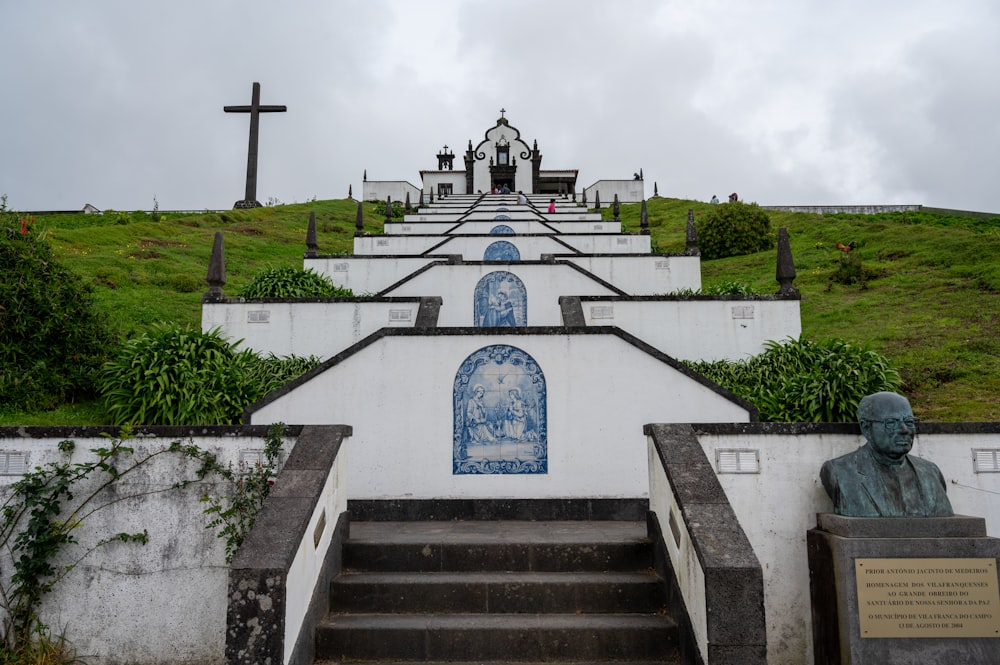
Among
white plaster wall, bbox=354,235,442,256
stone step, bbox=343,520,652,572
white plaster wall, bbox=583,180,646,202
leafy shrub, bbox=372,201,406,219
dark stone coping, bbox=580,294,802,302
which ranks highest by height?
white plaster wall, bbox=583,180,646,202

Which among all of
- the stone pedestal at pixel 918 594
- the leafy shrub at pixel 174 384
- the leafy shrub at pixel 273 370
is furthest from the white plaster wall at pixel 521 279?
the stone pedestal at pixel 918 594

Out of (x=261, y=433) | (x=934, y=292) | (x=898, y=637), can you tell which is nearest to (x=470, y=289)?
(x=261, y=433)

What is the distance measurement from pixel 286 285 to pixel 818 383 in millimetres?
10218

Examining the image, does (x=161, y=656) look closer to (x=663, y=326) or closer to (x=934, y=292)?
(x=663, y=326)

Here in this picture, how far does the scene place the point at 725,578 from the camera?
14.4 feet

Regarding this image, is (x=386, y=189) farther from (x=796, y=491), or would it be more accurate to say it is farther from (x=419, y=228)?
(x=796, y=491)

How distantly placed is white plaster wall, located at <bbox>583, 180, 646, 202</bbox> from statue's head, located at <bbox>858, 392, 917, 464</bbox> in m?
53.3

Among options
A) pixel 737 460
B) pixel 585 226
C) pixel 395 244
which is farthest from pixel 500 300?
pixel 585 226

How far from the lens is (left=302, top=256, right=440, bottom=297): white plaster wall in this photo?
56.5 ft

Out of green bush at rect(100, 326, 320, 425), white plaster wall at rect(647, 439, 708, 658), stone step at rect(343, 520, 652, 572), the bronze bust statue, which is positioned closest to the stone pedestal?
the bronze bust statue

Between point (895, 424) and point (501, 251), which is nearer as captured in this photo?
point (895, 424)

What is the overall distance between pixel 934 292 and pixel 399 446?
52.8 feet

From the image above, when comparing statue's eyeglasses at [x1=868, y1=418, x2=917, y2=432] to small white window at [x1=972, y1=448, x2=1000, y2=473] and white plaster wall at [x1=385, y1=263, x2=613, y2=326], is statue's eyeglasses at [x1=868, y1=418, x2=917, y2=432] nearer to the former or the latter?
small white window at [x1=972, y1=448, x2=1000, y2=473]

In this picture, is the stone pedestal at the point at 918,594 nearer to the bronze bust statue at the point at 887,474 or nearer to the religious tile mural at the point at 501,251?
the bronze bust statue at the point at 887,474
